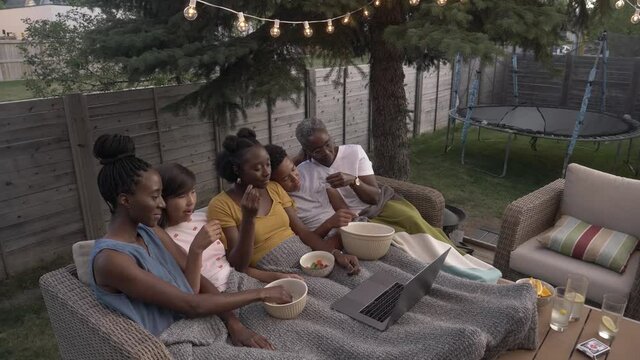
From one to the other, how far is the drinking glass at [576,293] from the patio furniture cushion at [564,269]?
78cm

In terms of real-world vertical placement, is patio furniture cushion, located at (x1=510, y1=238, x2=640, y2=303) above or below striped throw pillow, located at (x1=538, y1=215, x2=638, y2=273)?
below

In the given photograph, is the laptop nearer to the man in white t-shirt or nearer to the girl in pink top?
the girl in pink top

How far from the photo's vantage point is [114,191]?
1.57 m

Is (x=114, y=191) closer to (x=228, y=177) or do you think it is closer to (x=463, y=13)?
(x=228, y=177)

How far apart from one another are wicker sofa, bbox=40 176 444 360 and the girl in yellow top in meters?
0.60

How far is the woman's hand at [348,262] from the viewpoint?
2.09 meters

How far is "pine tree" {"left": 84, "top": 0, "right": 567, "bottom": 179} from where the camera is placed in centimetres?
279

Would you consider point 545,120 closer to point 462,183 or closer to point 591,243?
point 462,183

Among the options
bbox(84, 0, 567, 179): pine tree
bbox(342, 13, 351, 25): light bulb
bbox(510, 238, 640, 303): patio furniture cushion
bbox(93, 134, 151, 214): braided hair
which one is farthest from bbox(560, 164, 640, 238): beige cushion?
bbox(93, 134, 151, 214): braided hair

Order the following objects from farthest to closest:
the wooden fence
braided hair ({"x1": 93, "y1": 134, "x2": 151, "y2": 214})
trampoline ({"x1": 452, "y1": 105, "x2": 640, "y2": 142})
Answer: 1. trampoline ({"x1": 452, "y1": 105, "x2": 640, "y2": 142})
2. the wooden fence
3. braided hair ({"x1": 93, "y1": 134, "x2": 151, "y2": 214})

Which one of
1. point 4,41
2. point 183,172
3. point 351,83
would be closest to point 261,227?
point 183,172

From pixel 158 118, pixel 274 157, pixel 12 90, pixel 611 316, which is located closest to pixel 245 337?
pixel 274 157

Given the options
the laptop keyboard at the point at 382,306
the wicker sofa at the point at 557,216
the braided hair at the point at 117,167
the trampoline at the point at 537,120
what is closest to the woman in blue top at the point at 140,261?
the braided hair at the point at 117,167

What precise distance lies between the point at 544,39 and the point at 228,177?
2185 millimetres
